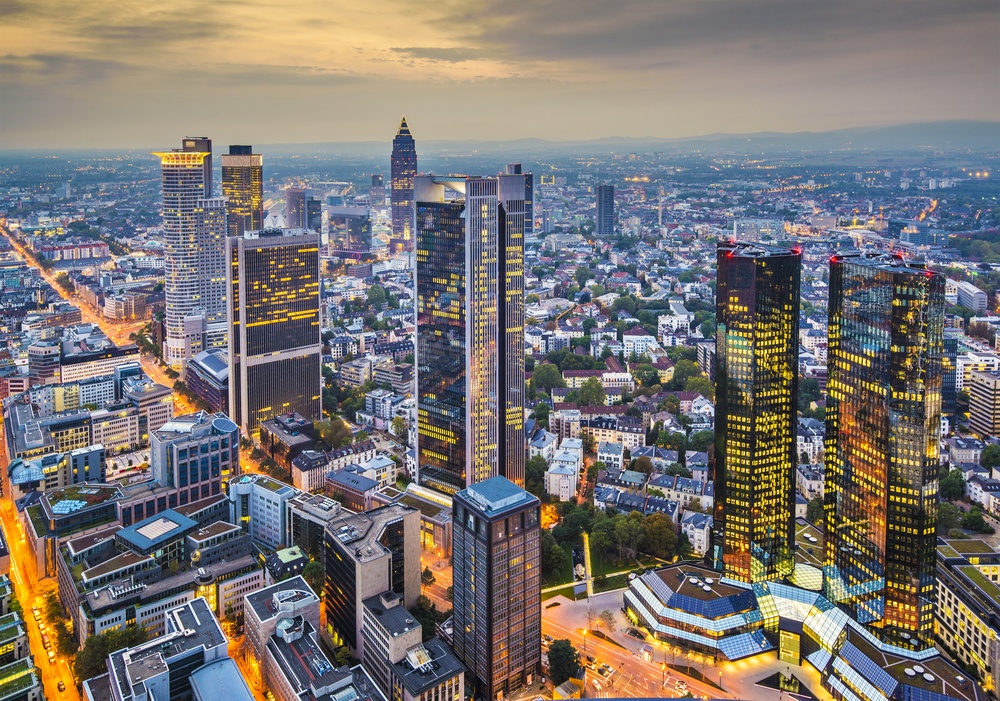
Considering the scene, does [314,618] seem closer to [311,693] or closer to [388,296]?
[311,693]

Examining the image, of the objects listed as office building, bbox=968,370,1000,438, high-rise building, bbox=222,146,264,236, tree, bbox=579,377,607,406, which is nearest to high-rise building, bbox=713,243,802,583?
tree, bbox=579,377,607,406

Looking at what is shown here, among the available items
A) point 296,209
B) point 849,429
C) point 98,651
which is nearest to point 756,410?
point 849,429

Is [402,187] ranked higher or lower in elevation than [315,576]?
higher

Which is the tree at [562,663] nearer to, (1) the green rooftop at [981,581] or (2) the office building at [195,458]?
(1) the green rooftop at [981,581]

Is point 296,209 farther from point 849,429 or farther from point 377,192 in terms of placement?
point 849,429

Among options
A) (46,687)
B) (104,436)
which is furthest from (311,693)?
(104,436)

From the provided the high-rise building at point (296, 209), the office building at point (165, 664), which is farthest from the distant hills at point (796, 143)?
the office building at point (165, 664)
